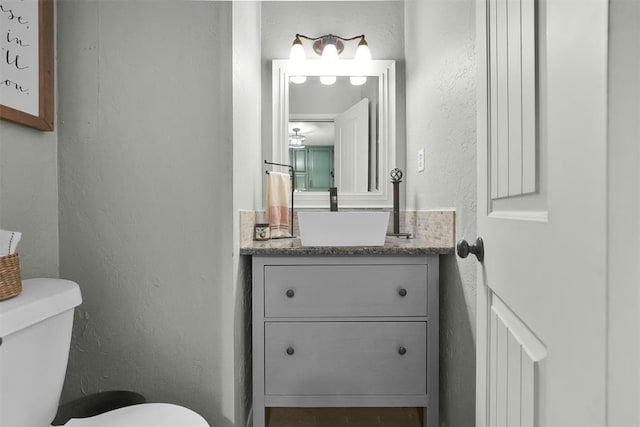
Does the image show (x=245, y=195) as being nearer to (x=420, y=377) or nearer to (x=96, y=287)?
(x=96, y=287)

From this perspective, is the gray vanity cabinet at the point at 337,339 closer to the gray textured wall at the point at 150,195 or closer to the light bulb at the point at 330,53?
the gray textured wall at the point at 150,195

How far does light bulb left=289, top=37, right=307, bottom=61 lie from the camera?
197cm

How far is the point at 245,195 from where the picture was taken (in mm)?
1493

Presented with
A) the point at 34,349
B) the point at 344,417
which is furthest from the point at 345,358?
the point at 34,349

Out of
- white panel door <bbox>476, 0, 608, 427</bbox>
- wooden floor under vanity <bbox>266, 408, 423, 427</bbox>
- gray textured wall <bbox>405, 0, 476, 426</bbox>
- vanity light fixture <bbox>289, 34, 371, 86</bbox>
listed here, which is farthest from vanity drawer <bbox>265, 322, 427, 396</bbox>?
vanity light fixture <bbox>289, 34, 371, 86</bbox>

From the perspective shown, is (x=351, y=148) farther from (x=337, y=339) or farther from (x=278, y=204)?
(x=337, y=339)

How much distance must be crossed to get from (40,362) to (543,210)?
116 centimetres

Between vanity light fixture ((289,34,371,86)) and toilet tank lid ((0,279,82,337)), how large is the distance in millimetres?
1582

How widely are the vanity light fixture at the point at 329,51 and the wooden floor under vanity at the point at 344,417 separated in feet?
5.88

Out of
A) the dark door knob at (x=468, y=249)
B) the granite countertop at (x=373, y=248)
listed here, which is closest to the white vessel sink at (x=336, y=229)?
the granite countertop at (x=373, y=248)

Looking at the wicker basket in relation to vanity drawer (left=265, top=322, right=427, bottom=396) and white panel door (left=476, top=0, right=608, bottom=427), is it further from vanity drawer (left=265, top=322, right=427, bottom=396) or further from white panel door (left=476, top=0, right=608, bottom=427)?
white panel door (left=476, top=0, right=608, bottom=427)

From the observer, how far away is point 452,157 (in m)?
1.31

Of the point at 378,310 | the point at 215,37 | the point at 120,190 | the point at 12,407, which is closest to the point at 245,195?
the point at 120,190

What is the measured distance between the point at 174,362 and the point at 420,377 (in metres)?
0.97
